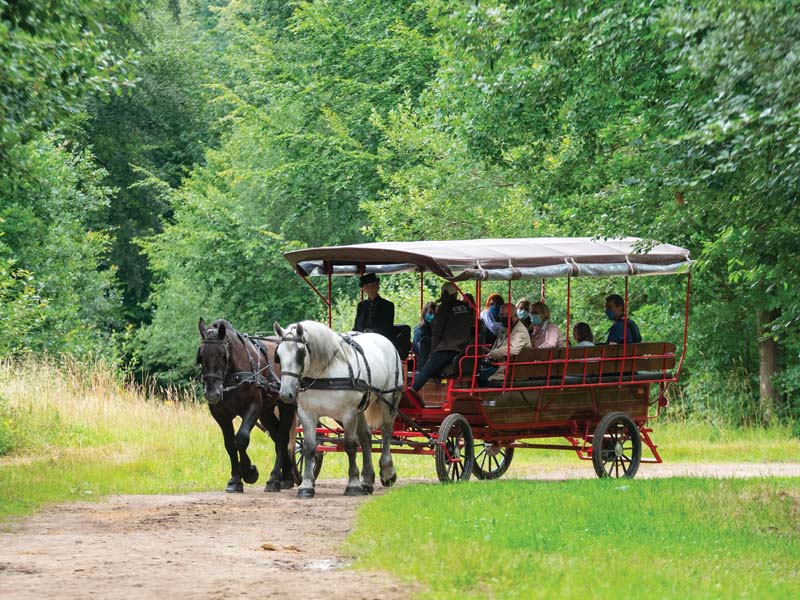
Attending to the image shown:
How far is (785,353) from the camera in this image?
2700 cm

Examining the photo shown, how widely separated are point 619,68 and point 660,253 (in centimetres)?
227

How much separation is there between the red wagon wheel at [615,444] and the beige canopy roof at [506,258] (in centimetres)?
181

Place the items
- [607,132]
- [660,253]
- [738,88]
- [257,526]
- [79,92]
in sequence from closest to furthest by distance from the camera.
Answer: [738,88] < [257,526] < [79,92] < [660,253] < [607,132]

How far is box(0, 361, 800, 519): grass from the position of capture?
17.7 meters

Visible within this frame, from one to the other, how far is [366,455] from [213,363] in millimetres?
1973

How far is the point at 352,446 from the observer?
15383 mm

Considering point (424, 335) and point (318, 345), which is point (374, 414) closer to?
point (318, 345)

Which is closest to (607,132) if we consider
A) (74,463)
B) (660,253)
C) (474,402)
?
(660,253)

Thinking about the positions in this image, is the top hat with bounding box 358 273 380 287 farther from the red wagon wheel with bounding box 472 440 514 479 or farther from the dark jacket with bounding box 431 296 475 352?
the red wagon wheel with bounding box 472 440 514 479

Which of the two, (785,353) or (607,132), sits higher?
(607,132)

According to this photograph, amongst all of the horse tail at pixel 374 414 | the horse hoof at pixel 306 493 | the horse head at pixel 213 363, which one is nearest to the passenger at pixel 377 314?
the horse tail at pixel 374 414

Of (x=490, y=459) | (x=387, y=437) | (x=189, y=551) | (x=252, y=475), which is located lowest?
(x=189, y=551)

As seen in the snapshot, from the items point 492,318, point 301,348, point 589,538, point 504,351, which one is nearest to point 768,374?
point 492,318

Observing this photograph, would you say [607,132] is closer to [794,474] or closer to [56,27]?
[794,474]
